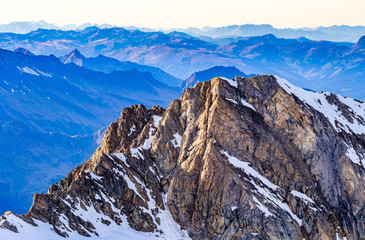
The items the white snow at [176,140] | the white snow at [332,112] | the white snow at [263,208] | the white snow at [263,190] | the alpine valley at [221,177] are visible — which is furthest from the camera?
the white snow at [332,112]

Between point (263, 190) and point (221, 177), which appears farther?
point (221, 177)

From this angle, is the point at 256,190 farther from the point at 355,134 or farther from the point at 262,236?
the point at 355,134

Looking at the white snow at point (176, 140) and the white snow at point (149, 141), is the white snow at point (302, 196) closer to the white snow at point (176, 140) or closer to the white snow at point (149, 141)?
the white snow at point (176, 140)

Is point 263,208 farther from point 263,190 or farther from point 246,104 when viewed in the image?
point 246,104

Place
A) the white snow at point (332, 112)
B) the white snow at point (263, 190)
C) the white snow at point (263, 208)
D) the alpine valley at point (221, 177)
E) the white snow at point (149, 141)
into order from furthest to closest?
the white snow at point (332, 112), the white snow at point (149, 141), the white snow at point (263, 190), the white snow at point (263, 208), the alpine valley at point (221, 177)

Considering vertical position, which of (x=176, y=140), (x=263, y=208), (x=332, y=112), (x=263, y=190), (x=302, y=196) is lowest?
(x=302, y=196)

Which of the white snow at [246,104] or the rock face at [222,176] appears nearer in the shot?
the rock face at [222,176]

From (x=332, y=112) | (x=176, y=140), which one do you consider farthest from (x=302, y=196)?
(x=332, y=112)

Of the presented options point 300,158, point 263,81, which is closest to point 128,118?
point 263,81

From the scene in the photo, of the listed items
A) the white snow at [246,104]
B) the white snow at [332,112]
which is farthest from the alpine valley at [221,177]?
the white snow at [332,112]

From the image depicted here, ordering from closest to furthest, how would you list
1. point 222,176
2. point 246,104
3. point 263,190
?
Result: point 263,190
point 222,176
point 246,104
